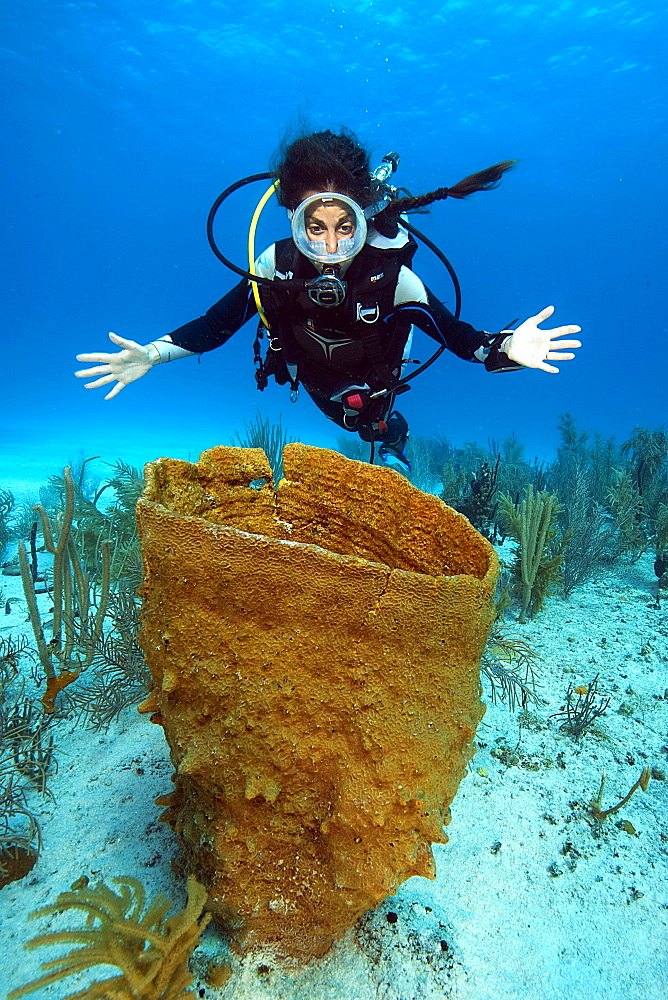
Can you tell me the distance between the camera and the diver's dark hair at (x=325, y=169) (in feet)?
12.6

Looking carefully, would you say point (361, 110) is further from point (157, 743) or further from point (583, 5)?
point (157, 743)

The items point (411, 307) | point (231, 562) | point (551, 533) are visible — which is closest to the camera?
point (231, 562)

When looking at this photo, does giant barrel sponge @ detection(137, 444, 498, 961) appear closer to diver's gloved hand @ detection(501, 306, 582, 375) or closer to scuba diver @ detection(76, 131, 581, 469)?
diver's gloved hand @ detection(501, 306, 582, 375)

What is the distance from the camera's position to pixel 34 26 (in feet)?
141

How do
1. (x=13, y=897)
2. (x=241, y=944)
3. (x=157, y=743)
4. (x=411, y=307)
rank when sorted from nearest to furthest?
(x=241, y=944)
(x=13, y=897)
(x=157, y=743)
(x=411, y=307)

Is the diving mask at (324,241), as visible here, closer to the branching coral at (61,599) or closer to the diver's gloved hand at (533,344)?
the diver's gloved hand at (533,344)

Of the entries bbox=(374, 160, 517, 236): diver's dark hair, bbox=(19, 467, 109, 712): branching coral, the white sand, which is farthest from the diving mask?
the white sand

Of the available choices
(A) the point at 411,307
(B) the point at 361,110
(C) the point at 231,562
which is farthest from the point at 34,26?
(C) the point at 231,562

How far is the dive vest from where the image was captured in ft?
13.3

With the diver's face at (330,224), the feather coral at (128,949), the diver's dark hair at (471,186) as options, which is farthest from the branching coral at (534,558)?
the feather coral at (128,949)

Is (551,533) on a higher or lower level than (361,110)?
lower

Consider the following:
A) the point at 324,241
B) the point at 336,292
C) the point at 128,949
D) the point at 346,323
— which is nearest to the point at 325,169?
the point at 324,241

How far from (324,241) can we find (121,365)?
6.48 feet

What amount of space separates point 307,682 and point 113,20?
6669 centimetres
